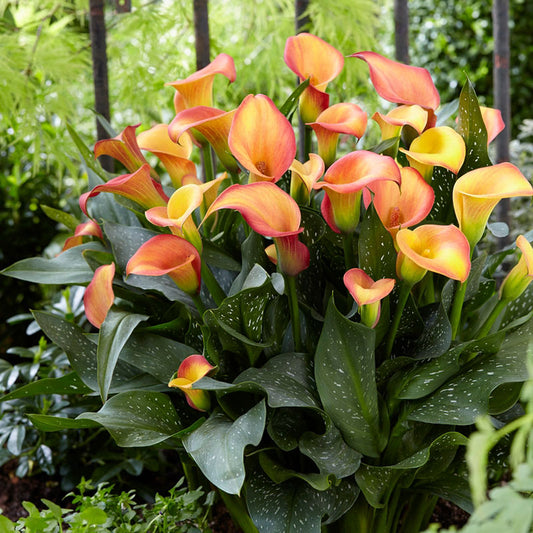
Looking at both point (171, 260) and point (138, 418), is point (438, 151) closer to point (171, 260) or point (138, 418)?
point (171, 260)

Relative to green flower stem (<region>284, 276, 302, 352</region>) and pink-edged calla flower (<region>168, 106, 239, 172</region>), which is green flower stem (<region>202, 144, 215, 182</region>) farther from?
green flower stem (<region>284, 276, 302, 352</region>)

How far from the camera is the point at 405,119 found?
696 millimetres

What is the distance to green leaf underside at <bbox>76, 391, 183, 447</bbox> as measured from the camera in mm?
628

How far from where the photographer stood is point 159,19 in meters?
1.34

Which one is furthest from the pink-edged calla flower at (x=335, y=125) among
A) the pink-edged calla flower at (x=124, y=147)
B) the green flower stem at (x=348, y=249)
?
the pink-edged calla flower at (x=124, y=147)

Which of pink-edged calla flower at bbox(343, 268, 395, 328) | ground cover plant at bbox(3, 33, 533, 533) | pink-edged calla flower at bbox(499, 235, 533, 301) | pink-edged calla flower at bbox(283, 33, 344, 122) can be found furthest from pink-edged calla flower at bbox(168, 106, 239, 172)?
pink-edged calla flower at bbox(499, 235, 533, 301)

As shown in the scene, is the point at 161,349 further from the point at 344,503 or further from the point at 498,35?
the point at 498,35

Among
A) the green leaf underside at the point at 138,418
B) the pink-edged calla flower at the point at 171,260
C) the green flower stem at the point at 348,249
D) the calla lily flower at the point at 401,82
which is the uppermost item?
the calla lily flower at the point at 401,82

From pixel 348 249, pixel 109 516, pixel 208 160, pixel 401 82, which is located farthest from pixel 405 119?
pixel 109 516

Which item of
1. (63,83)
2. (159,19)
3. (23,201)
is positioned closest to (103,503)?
(63,83)

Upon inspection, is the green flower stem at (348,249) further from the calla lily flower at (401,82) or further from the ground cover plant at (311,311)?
the calla lily flower at (401,82)

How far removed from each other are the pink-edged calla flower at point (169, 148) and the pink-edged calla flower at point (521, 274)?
0.39 m

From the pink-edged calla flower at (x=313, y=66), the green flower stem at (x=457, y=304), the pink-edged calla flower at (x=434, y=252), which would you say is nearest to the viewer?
the pink-edged calla flower at (x=434, y=252)

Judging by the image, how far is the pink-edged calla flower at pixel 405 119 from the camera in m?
0.68
